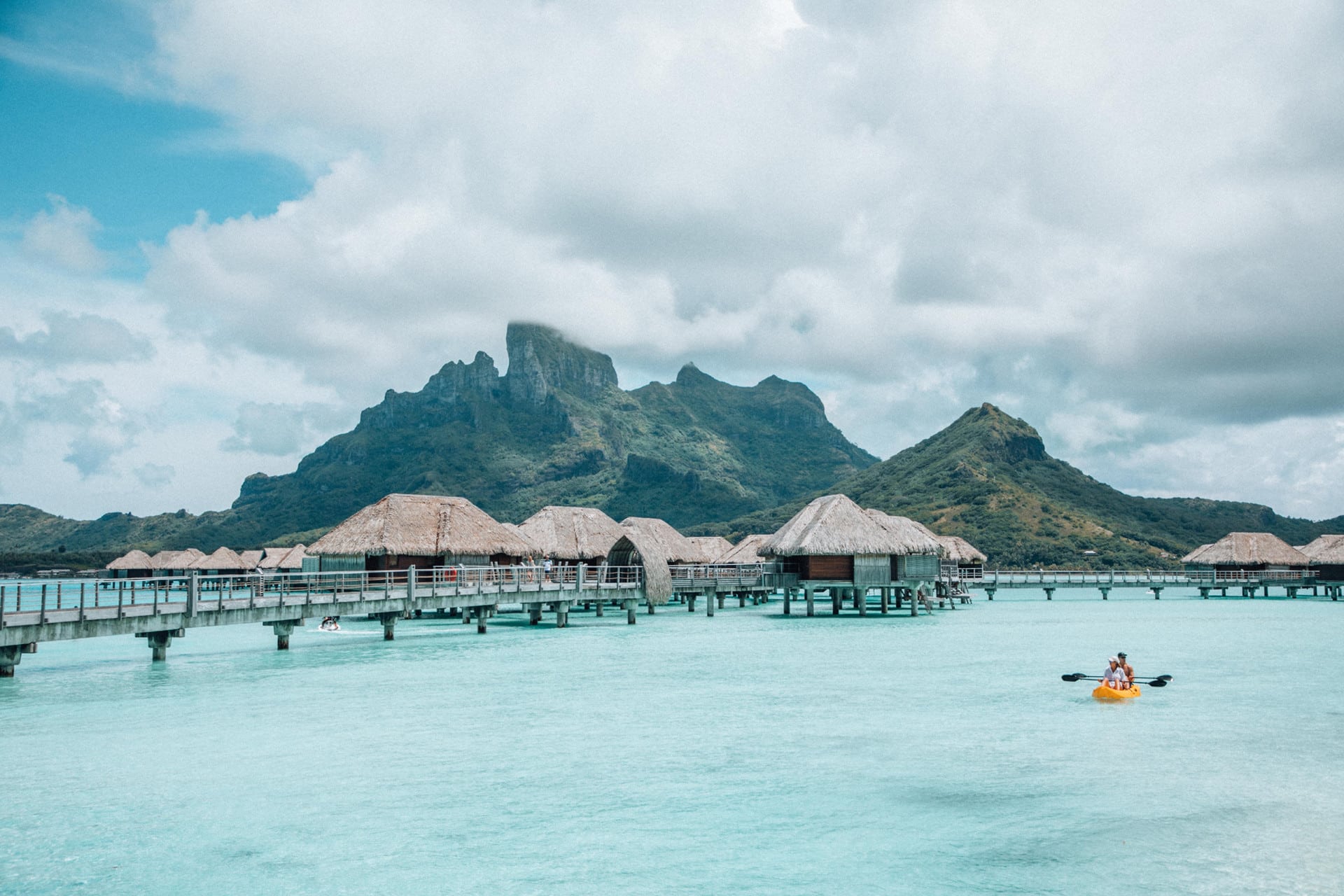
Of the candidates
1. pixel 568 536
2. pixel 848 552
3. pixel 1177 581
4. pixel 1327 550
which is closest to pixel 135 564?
pixel 568 536

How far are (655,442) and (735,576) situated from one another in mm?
136673

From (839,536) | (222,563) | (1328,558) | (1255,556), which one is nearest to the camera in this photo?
(839,536)

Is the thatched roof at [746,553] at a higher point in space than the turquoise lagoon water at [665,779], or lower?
higher

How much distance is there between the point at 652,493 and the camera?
16475cm

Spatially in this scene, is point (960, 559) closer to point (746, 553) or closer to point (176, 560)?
point (746, 553)

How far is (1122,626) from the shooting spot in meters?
48.3

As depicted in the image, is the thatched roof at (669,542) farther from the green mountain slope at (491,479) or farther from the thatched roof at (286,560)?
the green mountain slope at (491,479)

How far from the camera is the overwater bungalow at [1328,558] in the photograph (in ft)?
228

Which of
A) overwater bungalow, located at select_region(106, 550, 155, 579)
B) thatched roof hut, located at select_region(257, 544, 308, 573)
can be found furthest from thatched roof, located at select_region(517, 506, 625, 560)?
overwater bungalow, located at select_region(106, 550, 155, 579)

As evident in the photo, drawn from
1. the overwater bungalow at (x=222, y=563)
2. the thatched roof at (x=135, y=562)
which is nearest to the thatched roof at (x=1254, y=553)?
the overwater bungalow at (x=222, y=563)

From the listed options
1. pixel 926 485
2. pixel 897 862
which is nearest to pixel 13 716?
pixel 897 862

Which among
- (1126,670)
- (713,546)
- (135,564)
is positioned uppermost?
(713,546)

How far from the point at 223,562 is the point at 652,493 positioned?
3259 inches

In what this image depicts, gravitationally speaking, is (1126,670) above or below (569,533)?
below
